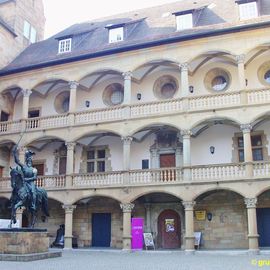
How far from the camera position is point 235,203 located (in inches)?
788

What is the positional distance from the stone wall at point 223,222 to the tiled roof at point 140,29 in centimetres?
826

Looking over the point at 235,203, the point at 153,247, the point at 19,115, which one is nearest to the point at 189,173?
the point at 235,203

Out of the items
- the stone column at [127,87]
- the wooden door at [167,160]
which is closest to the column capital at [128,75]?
the stone column at [127,87]

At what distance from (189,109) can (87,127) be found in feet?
18.4

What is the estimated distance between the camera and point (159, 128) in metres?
21.9

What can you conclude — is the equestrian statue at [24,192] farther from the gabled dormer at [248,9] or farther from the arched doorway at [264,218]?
the gabled dormer at [248,9]

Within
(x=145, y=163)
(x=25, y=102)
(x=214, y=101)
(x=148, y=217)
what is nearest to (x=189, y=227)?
(x=148, y=217)

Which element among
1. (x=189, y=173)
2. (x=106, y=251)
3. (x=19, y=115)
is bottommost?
(x=106, y=251)

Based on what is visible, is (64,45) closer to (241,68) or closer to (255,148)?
(241,68)

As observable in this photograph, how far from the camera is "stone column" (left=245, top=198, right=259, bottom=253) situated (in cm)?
1730

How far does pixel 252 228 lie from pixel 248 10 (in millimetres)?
10803

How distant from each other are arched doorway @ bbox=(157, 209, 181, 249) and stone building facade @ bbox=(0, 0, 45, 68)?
46.2 feet

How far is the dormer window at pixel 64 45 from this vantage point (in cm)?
2561

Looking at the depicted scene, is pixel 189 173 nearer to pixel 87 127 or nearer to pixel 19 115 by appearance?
pixel 87 127
